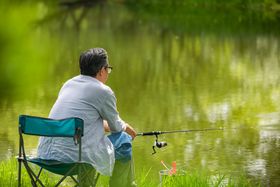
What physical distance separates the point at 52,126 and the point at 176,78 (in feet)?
37.2

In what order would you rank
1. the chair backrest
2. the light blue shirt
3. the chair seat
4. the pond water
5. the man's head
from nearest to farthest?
the chair backrest
the chair seat
the light blue shirt
the man's head
the pond water

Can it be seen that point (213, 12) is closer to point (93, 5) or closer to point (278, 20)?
point (278, 20)

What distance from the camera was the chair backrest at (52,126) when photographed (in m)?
5.96

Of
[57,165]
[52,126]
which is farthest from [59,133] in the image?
[57,165]

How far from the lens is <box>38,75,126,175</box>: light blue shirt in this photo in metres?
6.31

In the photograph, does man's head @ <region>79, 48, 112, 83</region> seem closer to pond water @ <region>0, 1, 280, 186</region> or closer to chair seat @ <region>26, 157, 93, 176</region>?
chair seat @ <region>26, 157, 93, 176</region>

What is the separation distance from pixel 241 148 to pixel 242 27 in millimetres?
17958

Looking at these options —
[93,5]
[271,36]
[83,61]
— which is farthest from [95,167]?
[93,5]

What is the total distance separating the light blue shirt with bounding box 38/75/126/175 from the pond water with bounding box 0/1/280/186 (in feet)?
8.62

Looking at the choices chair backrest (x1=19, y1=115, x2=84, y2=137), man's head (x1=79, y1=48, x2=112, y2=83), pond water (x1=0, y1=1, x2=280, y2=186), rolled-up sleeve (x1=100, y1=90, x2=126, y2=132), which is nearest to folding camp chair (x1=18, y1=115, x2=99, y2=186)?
chair backrest (x1=19, y1=115, x2=84, y2=137)

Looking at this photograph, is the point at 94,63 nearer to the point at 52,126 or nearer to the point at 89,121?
the point at 89,121

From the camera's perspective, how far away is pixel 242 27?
28.1 m

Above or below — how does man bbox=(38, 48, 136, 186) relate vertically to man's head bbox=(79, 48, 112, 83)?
below

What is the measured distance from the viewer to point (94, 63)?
6.45 meters
